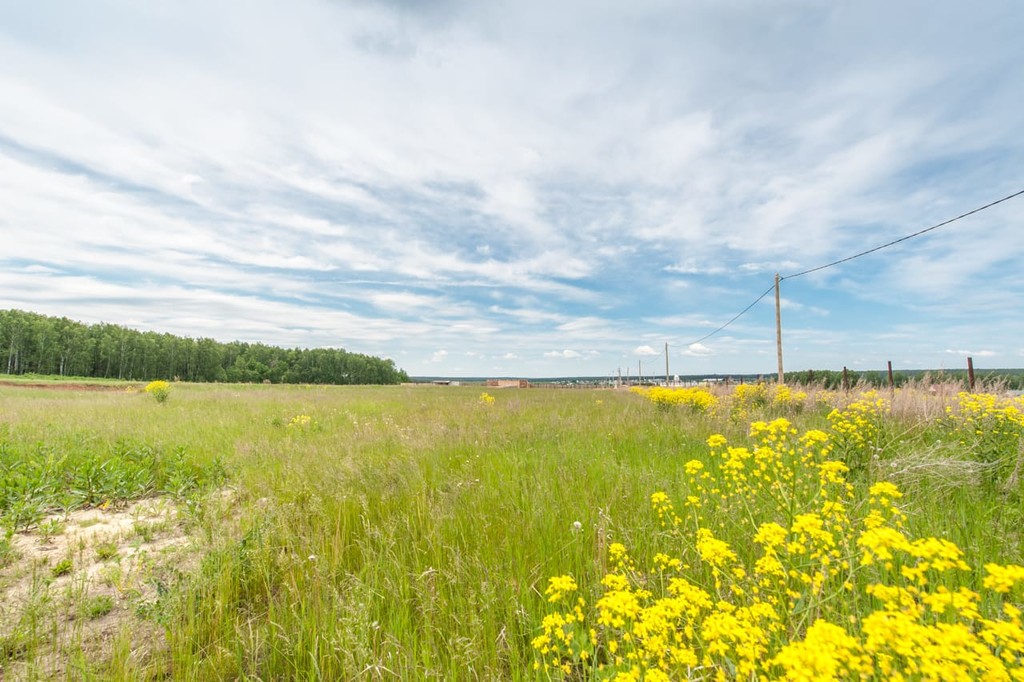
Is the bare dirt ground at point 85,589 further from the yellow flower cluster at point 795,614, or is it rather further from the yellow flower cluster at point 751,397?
the yellow flower cluster at point 751,397

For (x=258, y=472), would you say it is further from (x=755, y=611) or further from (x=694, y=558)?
(x=755, y=611)

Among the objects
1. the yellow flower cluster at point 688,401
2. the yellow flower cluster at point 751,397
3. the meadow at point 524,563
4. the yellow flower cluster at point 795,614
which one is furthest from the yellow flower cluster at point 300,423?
the yellow flower cluster at point 751,397

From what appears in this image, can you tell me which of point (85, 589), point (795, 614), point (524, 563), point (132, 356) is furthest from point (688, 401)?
point (132, 356)

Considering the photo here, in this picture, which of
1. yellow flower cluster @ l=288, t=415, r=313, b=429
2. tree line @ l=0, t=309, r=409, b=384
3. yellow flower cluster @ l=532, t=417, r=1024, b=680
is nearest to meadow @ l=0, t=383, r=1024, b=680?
yellow flower cluster @ l=532, t=417, r=1024, b=680

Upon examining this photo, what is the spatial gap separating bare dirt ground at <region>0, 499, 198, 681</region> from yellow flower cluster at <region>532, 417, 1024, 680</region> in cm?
264

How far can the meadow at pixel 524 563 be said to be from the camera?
1.60 metres

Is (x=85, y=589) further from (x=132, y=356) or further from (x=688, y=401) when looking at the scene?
(x=132, y=356)

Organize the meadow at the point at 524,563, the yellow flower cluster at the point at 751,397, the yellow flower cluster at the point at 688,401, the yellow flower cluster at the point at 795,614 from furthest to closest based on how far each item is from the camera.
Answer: the yellow flower cluster at the point at 751,397, the yellow flower cluster at the point at 688,401, the meadow at the point at 524,563, the yellow flower cluster at the point at 795,614

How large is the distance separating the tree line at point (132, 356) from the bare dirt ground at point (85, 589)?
71.9 meters

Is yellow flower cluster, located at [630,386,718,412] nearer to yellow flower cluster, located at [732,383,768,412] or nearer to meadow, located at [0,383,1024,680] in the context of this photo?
yellow flower cluster, located at [732,383,768,412]

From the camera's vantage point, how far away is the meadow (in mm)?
1597

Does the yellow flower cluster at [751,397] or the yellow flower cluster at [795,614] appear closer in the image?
the yellow flower cluster at [795,614]

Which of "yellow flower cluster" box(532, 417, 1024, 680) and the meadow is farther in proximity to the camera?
the meadow

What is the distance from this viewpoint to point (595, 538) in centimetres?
309
